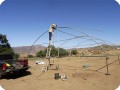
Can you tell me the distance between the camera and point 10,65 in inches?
394

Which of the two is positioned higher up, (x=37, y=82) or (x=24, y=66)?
(x=24, y=66)

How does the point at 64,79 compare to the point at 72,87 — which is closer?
the point at 72,87

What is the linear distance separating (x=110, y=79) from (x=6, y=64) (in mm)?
5207

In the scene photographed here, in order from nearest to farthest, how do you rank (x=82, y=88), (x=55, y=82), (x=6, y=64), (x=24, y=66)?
1. (x=82, y=88)
2. (x=55, y=82)
3. (x=6, y=64)
4. (x=24, y=66)

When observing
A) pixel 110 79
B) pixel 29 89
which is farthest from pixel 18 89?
pixel 110 79

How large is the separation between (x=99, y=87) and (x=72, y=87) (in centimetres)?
110

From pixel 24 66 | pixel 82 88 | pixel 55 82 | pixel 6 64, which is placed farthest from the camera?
pixel 24 66

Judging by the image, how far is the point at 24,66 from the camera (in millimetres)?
11055

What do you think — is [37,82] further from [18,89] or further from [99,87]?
[99,87]

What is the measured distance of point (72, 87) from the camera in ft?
26.3

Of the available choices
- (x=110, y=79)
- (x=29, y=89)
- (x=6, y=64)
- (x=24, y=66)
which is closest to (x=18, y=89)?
(x=29, y=89)

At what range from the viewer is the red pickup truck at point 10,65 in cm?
976

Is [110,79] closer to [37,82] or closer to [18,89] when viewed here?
[37,82]

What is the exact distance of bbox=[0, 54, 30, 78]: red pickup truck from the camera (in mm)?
9758
